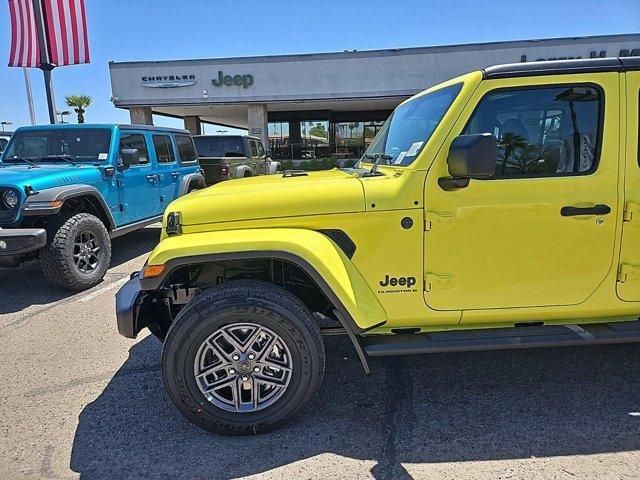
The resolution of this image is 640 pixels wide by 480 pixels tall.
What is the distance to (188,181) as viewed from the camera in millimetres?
7543

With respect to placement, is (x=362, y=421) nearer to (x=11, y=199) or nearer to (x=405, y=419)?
(x=405, y=419)

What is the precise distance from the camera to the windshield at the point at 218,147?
12.3m

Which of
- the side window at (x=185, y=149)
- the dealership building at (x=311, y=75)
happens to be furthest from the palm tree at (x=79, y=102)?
the side window at (x=185, y=149)

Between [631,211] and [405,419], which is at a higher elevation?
[631,211]

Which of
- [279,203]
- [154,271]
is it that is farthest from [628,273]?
[154,271]

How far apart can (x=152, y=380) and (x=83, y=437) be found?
65 cm

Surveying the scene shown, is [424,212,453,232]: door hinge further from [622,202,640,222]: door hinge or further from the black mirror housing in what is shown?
[622,202,640,222]: door hinge

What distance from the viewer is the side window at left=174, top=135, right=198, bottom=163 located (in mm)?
7918

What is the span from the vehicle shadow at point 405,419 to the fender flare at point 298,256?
0.51 metres

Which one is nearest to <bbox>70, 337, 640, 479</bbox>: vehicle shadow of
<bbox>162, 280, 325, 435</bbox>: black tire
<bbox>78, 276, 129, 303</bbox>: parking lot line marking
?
<bbox>162, 280, 325, 435</bbox>: black tire

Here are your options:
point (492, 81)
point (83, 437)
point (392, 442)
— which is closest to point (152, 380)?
point (83, 437)

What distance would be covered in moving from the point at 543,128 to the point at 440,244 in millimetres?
934

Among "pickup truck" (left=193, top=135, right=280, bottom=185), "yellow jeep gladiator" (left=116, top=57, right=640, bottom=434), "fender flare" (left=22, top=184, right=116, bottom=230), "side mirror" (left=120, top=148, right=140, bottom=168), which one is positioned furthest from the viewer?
"pickup truck" (left=193, top=135, right=280, bottom=185)

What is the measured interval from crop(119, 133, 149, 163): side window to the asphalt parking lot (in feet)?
11.7
